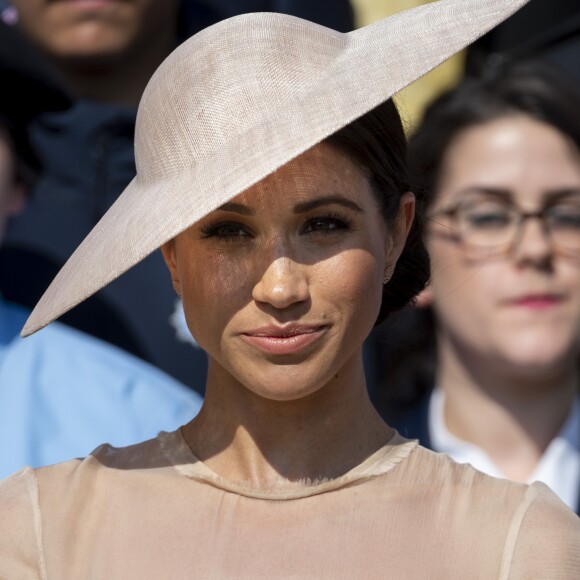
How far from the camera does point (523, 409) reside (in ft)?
12.4

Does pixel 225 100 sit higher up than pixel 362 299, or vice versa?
pixel 225 100

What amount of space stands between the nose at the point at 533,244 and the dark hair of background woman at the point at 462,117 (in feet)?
0.82

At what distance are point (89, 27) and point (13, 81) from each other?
0.28 meters

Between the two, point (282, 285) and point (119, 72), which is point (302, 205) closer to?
point (282, 285)

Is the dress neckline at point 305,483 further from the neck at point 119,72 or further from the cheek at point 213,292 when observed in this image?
the neck at point 119,72

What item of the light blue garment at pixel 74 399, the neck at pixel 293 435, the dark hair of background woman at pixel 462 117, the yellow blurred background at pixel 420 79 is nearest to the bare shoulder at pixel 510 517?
the neck at pixel 293 435

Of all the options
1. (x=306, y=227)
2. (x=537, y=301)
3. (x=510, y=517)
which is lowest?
(x=510, y=517)

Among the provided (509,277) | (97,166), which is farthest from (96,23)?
(509,277)

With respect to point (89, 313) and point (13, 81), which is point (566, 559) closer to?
point (89, 313)

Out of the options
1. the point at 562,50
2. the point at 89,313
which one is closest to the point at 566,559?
the point at 89,313

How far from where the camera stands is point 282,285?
1.84m

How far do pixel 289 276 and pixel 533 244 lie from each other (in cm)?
184

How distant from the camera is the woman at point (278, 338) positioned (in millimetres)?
1859

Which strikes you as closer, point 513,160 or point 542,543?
point 542,543
